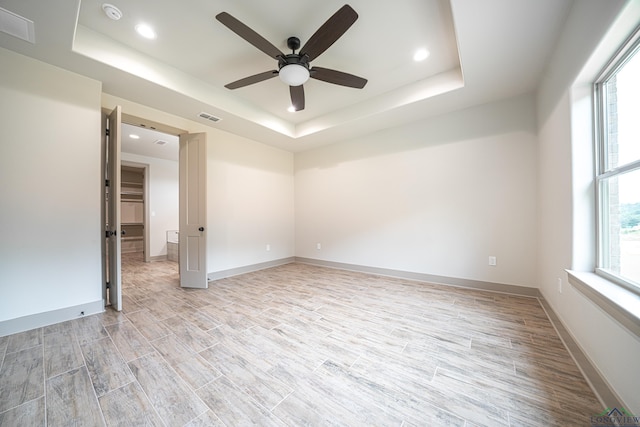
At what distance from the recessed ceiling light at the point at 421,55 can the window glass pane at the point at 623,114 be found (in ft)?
5.12

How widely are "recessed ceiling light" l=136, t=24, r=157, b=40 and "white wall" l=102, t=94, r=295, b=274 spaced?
112 centimetres

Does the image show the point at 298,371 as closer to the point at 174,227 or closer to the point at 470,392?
the point at 470,392

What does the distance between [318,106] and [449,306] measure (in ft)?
11.5

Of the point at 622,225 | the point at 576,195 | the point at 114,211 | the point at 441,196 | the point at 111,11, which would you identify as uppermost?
the point at 111,11

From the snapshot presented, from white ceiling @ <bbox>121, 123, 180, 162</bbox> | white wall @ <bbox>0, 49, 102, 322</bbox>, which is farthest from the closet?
white wall @ <bbox>0, 49, 102, 322</bbox>

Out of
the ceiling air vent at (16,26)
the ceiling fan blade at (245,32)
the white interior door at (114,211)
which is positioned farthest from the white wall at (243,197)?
the ceiling fan blade at (245,32)

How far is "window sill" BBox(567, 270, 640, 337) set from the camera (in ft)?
3.63

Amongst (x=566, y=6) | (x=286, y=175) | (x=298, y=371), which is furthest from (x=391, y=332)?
(x=286, y=175)

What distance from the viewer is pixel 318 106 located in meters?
3.78

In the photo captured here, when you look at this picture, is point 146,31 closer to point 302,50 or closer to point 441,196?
point 302,50

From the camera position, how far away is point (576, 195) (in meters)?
1.83

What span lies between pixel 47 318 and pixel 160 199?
4.44 metres

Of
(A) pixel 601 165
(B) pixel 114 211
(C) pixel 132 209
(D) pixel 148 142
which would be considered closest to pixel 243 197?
(B) pixel 114 211

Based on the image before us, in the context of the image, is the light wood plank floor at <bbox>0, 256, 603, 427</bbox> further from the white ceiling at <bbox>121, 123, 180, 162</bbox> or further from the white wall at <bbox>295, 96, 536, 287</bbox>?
the white ceiling at <bbox>121, 123, 180, 162</bbox>
